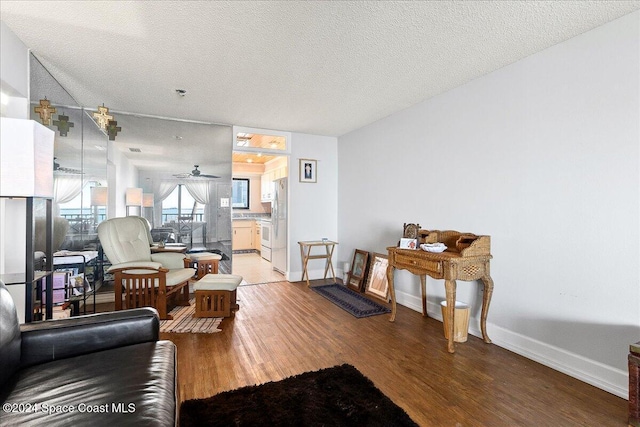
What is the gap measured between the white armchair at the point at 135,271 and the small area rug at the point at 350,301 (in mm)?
1914

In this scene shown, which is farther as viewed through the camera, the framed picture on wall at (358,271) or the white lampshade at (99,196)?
the framed picture on wall at (358,271)

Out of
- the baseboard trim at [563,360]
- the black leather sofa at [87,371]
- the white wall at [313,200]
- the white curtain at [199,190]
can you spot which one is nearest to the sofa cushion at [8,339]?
the black leather sofa at [87,371]

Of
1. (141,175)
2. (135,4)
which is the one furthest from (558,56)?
(141,175)

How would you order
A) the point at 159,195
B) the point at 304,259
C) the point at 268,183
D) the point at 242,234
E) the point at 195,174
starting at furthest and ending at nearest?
the point at 242,234, the point at 268,183, the point at 304,259, the point at 195,174, the point at 159,195

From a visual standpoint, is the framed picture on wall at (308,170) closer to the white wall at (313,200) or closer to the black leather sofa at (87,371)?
the white wall at (313,200)

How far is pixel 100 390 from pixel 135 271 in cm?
236

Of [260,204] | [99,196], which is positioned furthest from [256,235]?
[99,196]

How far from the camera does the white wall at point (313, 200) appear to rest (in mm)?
5176

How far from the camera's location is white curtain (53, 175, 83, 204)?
297cm

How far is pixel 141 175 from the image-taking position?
168 inches

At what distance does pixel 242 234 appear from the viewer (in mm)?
8133

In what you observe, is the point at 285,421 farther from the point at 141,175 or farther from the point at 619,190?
the point at 141,175

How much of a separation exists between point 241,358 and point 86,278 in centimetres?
239

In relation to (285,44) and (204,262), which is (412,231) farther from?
(204,262)
